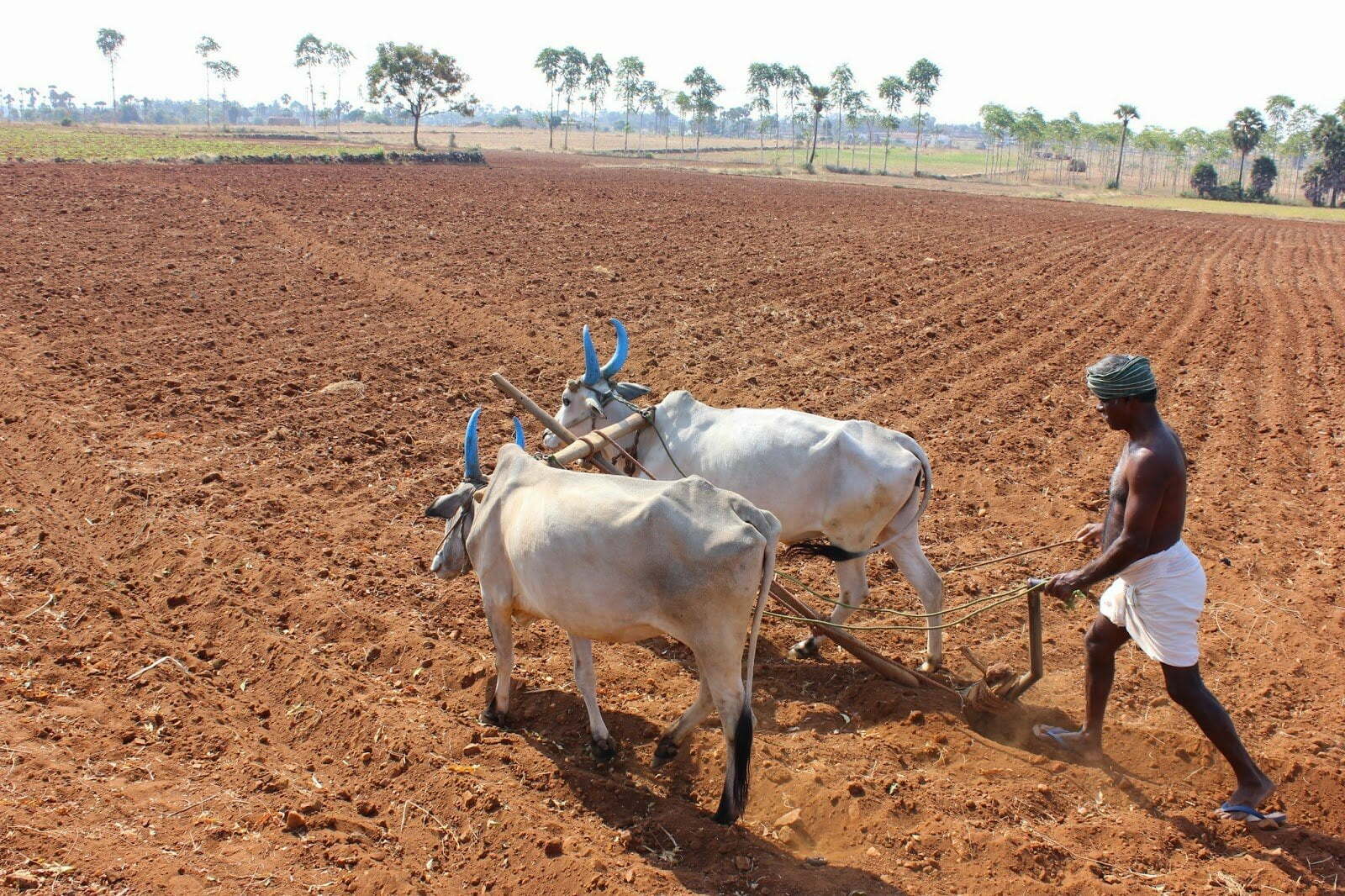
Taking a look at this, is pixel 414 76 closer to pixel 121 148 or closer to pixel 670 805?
pixel 121 148

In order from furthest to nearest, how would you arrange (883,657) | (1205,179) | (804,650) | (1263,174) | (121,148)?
(1263,174) < (1205,179) < (121,148) < (804,650) < (883,657)

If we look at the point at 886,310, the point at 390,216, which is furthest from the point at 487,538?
the point at 390,216

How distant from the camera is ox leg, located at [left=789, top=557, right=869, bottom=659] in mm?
6465

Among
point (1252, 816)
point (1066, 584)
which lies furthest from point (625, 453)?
point (1252, 816)

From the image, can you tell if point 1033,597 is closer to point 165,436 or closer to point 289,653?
point 289,653

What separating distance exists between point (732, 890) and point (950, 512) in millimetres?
4987

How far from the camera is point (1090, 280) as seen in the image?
20.3 m

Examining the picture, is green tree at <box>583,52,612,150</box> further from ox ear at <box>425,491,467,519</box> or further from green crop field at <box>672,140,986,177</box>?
ox ear at <box>425,491,467,519</box>

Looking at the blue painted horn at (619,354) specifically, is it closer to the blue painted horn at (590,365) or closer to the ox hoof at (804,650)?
the blue painted horn at (590,365)

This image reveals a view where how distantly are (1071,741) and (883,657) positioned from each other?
1161 mm

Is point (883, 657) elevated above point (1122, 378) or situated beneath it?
situated beneath

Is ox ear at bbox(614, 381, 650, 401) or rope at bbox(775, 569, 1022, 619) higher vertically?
ox ear at bbox(614, 381, 650, 401)

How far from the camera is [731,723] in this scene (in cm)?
461

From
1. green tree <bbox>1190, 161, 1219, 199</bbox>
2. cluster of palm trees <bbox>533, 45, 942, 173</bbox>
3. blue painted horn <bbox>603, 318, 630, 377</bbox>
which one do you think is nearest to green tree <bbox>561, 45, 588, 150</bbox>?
cluster of palm trees <bbox>533, 45, 942, 173</bbox>
